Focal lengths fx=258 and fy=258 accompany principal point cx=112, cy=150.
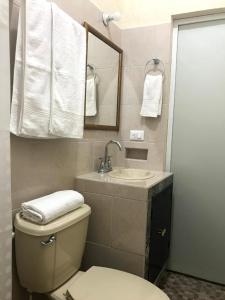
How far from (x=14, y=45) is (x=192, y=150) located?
148cm

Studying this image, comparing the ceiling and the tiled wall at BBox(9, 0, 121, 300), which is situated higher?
the ceiling

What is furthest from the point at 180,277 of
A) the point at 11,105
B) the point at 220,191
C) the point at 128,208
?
the point at 11,105

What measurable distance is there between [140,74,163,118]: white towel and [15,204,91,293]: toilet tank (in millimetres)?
1063

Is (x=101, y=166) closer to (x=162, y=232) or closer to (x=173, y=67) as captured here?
(x=162, y=232)

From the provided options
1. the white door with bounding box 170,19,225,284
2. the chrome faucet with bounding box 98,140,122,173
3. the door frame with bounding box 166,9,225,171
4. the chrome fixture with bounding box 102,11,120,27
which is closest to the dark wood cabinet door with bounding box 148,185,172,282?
the white door with bounding box 170,19,225,284

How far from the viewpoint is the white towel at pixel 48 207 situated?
3.79 feet

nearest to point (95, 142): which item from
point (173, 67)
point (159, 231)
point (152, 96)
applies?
point (152, 96)

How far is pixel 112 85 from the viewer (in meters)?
2.10

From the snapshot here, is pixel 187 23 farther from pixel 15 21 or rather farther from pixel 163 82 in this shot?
pixel 15 21

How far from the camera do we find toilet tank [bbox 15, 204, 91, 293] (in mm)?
1141

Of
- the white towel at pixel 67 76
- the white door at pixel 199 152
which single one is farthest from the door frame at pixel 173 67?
the white towel at pixel 67 76

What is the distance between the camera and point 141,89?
2146 millimetres

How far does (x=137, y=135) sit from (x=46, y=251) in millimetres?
1266

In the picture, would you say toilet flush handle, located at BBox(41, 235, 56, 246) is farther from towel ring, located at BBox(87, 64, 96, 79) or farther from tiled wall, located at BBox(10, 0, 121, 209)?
towel ring, located at BBox(87, 64, 96, 79)
